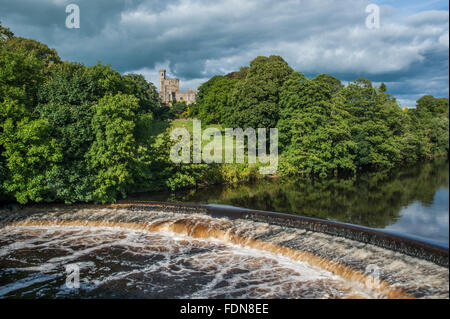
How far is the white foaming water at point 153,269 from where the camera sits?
1042 centimetres

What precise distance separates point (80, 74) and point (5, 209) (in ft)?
31.4

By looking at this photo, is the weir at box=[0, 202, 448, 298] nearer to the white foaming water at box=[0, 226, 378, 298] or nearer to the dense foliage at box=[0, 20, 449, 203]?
the white foaming water at box=[0, 226, 378, 298]

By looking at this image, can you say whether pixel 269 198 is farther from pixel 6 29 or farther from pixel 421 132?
pixel 6 29

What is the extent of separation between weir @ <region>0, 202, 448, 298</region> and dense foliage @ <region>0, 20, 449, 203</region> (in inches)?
65.7

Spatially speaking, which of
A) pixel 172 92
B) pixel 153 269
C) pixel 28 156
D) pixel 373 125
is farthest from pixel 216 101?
pixel 172 92

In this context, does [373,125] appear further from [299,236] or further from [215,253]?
[215,253]

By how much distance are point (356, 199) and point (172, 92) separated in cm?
10680

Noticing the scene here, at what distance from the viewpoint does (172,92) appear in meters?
120

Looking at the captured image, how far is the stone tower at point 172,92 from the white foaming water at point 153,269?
10656 centimetres

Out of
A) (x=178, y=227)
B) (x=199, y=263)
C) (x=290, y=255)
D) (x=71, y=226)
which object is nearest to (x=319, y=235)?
Result: (x=290, y=255)

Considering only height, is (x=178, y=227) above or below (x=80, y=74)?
below

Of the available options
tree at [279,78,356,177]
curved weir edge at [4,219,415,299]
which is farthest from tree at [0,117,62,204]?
tree at [279,78,356,177]

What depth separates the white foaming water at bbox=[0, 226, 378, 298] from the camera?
410 inches

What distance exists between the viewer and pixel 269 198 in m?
22.4
